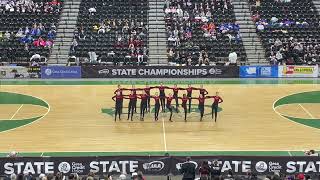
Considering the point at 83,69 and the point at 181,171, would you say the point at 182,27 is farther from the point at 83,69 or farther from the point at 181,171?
the point at 181,171

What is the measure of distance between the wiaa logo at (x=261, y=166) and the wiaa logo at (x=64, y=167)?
6.18 m

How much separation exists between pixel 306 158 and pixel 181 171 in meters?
4.28

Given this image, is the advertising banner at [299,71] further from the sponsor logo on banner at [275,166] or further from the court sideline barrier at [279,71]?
the sponsor logo on banner at [275,166]

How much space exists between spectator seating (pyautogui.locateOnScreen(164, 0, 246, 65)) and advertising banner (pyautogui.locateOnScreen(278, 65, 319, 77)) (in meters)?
3.13

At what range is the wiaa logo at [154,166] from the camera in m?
18.1

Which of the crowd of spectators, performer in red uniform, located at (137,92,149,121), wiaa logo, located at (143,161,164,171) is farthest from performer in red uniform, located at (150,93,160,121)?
the crowd of spectators

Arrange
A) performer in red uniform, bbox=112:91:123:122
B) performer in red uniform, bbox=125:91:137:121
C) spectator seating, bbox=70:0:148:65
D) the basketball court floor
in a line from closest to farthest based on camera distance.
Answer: the basketball court floor < performer in red uniform, bbox=112:91:123:122 < performer in red uniform, bbox=125:91:137:121 < spectator seating, bbox=70:0:148:65

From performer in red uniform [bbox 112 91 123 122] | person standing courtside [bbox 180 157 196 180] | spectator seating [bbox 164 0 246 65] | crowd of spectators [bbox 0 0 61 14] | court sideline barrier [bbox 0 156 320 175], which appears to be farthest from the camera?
crowd of spectators [bbox 0 0 61 14]

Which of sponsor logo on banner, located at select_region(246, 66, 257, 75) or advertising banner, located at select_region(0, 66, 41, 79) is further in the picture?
sponsor logo on banner, located at select_region(246, 66, 257, 75)

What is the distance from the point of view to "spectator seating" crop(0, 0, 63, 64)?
4025cm

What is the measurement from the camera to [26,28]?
42438mm

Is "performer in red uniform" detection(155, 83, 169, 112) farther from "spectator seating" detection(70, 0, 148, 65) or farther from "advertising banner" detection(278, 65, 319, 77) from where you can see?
"advertising banner" detection(278, 65, 319, 77)

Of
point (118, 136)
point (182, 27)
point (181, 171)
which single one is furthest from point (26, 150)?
point (182, 27)

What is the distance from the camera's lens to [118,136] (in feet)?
78.5
